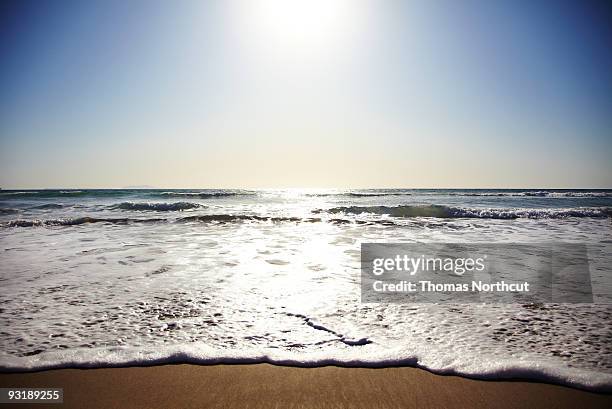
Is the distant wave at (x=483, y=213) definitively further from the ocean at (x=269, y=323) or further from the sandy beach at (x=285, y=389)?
the sandy beach at (x=285, y=389)

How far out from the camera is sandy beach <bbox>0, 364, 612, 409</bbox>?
1.95 m

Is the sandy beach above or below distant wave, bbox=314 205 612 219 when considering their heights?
below

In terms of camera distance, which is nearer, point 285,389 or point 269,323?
point 285,389

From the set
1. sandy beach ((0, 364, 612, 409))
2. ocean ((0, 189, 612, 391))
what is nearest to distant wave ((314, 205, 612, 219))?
ocean ((0, 189, 612, 391))

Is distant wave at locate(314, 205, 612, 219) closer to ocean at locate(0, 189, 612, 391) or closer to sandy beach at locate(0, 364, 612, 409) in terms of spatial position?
ocean at locate(0, 189, 612, 391)

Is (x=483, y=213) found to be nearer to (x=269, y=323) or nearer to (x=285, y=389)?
(x=269, y=323)

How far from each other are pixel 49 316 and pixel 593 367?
15.3ft

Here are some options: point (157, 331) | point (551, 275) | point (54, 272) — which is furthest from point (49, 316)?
point (551, 275)

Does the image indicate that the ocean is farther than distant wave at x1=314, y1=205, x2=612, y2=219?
No

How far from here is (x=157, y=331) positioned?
2832 millimetres

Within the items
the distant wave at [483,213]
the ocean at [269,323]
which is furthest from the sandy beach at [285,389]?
the distant wave at [483,213]

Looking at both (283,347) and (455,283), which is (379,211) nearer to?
(455,283)

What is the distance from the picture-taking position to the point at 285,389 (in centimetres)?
206

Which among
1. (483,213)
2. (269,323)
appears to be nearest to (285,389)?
(269,323)
